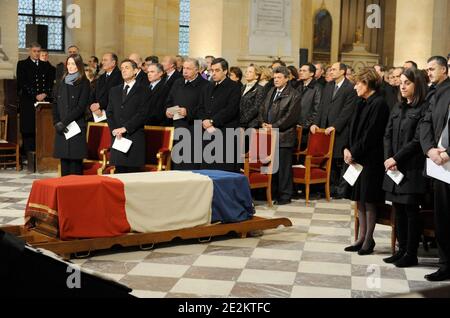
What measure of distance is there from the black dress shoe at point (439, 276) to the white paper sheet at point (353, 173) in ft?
4.15

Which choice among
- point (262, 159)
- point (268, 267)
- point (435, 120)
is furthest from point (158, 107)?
point (435, 120)

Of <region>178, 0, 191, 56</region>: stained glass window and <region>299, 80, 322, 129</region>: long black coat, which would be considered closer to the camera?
<region>299, 80, 322, 129</region>: long black coat

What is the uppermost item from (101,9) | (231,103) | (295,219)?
(101,9)

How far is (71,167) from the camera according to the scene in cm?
996

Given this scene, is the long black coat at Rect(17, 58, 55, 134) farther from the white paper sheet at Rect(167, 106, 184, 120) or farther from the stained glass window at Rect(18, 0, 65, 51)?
the stained glass window at Rect(18, 0, 65, 51)

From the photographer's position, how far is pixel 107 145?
10.5 meters

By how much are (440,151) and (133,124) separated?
4116 mm

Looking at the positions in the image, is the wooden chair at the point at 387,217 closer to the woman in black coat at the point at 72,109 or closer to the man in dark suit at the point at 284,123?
the man in dark suit at the point at 284,123

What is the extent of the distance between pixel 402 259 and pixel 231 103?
3.86 meters

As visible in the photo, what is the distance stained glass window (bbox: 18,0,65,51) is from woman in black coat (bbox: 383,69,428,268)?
14397mm

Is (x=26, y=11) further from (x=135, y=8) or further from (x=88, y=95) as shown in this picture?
(x=88, y=95)

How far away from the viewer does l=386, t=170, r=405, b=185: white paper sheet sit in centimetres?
679

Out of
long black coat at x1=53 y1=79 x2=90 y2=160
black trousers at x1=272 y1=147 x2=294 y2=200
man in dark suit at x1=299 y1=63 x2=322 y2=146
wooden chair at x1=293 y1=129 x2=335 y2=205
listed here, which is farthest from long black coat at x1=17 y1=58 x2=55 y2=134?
wooden chair at x1=293 y1=129 x2=335 y2=205
